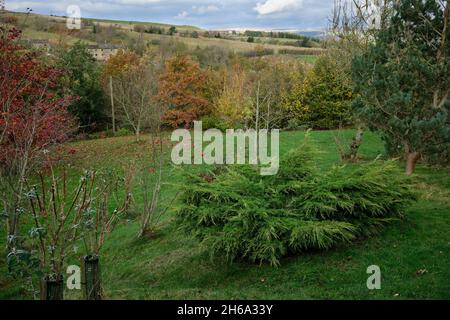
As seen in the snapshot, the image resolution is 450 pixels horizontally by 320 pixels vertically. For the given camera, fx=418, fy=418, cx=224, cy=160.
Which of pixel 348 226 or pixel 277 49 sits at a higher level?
pixel 277 49

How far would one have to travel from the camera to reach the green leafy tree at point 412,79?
800 cm

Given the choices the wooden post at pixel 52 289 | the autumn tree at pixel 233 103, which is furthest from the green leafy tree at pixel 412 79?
the autumn tree at pixel 233 103

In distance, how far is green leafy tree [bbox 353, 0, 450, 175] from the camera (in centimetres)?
800

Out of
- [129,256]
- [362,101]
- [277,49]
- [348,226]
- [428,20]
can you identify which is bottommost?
[129,256]

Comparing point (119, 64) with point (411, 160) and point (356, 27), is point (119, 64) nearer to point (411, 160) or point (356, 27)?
point (356, 27)

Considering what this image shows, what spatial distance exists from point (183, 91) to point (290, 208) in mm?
19520

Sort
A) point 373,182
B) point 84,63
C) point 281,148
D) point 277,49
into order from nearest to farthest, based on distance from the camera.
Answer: point 373,182 → point 281,148 → point 84,63 → point 277,49

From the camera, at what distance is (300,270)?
540 cm

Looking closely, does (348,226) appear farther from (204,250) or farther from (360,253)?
(204,250)

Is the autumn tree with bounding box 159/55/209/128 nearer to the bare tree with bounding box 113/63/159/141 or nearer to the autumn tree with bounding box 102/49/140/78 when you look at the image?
the bare tree with bounding box 113/63/159/141

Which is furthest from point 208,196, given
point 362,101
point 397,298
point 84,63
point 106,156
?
point 84,63

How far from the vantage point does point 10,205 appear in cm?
664

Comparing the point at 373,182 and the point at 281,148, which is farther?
the point at 281,148
